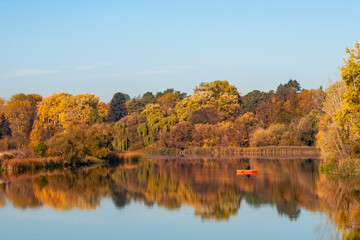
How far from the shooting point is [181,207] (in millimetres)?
23453

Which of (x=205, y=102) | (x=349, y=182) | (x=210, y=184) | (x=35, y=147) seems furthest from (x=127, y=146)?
(x=349, y=182)

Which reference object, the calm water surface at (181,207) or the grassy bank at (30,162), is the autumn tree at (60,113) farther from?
the calm water surface at (181,207)

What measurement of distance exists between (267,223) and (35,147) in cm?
3216

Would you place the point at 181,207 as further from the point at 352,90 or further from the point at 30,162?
the point at 30,162

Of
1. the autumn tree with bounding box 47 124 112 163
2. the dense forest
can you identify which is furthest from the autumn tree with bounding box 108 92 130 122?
the autumn tree with bounding box 47 124 112 163

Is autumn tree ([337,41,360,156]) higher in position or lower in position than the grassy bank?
higher

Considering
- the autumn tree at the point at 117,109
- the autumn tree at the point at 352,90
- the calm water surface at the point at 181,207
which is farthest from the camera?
the autumn tree at the point at 117,109

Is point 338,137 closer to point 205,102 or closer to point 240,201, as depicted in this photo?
point 240,201

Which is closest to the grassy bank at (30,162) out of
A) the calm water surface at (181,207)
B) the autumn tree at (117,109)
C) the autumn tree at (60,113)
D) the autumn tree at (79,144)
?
the autumn tree at (79,144)

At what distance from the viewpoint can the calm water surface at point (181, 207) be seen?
18016 mm

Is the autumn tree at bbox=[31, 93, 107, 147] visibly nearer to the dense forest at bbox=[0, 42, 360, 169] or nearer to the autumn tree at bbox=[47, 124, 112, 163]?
the dense forest at bbox=[0, 42, 360, 169]

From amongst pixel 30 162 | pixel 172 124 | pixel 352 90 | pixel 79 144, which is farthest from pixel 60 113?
pixel 352 90

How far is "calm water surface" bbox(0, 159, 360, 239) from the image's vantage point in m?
18.0

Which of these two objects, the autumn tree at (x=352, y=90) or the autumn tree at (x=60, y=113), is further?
the autumn tree at (x=60, y=113)
